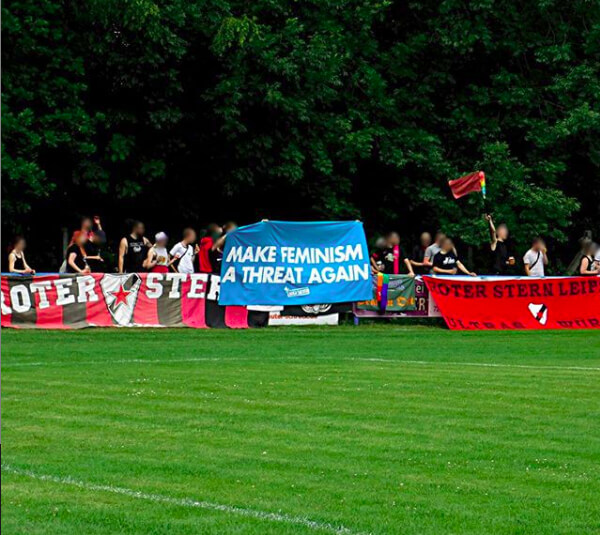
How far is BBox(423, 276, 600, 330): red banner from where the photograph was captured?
25.6 metres

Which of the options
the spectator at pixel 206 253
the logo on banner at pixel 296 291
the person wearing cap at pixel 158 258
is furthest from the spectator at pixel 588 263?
the person wearing cap at pixel 158 258

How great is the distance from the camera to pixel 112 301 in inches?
943

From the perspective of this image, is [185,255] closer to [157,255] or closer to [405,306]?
[157,255]

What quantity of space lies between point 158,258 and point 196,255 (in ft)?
6.23

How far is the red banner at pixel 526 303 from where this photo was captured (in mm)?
25625

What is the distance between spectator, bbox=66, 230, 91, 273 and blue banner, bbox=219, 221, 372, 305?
2.52 metres

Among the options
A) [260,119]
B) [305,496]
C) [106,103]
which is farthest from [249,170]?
[305,496]

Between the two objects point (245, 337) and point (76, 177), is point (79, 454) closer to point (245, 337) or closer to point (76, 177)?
point (245, 337)

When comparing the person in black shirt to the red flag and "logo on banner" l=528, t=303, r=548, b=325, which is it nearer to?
"logo on banner" l=528, t=303, r=548, b=325

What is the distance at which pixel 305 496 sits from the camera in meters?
7.79

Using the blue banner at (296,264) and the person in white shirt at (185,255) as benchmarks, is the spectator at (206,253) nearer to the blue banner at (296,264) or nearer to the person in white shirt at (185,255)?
the person in white shirt at (185,255)

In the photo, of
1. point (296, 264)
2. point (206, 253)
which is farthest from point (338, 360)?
point (206, 253)

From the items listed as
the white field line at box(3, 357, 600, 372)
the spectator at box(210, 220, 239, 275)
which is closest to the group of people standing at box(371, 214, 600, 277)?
the spectator at box(210, 220, 239, 275)

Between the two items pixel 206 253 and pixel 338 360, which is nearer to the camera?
pixel 338 360
